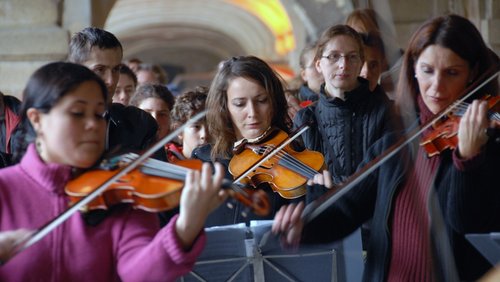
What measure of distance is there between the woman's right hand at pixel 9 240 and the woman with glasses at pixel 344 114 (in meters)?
1.81

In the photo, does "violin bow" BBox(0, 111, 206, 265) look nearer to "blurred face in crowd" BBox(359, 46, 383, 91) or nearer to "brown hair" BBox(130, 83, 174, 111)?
"blurred face in crowd" BBox(359, 46, 383, 91)

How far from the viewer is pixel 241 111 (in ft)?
12.2

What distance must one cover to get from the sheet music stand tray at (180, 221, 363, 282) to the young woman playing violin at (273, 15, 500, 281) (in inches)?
11.6

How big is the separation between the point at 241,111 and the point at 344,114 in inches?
21.7

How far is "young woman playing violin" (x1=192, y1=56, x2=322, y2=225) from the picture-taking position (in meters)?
3.68

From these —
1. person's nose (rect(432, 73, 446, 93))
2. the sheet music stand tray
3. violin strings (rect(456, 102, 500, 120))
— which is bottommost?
the sheet music stand tray

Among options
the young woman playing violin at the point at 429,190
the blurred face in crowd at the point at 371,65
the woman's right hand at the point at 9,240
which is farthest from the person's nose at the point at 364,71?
the woman's right hand at the point at 9,240

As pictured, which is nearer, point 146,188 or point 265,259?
point 146,188

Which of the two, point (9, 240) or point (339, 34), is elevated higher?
point (339, 34)

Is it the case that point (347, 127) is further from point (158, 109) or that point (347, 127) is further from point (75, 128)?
point (75, 128)

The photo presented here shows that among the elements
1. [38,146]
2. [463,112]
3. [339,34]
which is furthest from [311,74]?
[38,146]

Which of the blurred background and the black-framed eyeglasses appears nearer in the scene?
the black-framed eyeglasses

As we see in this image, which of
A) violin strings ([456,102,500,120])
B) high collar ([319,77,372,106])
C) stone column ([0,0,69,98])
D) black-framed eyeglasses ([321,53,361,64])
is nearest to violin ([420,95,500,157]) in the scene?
violin strings ([456,102,500,120])

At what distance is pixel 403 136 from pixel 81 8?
527 cm
